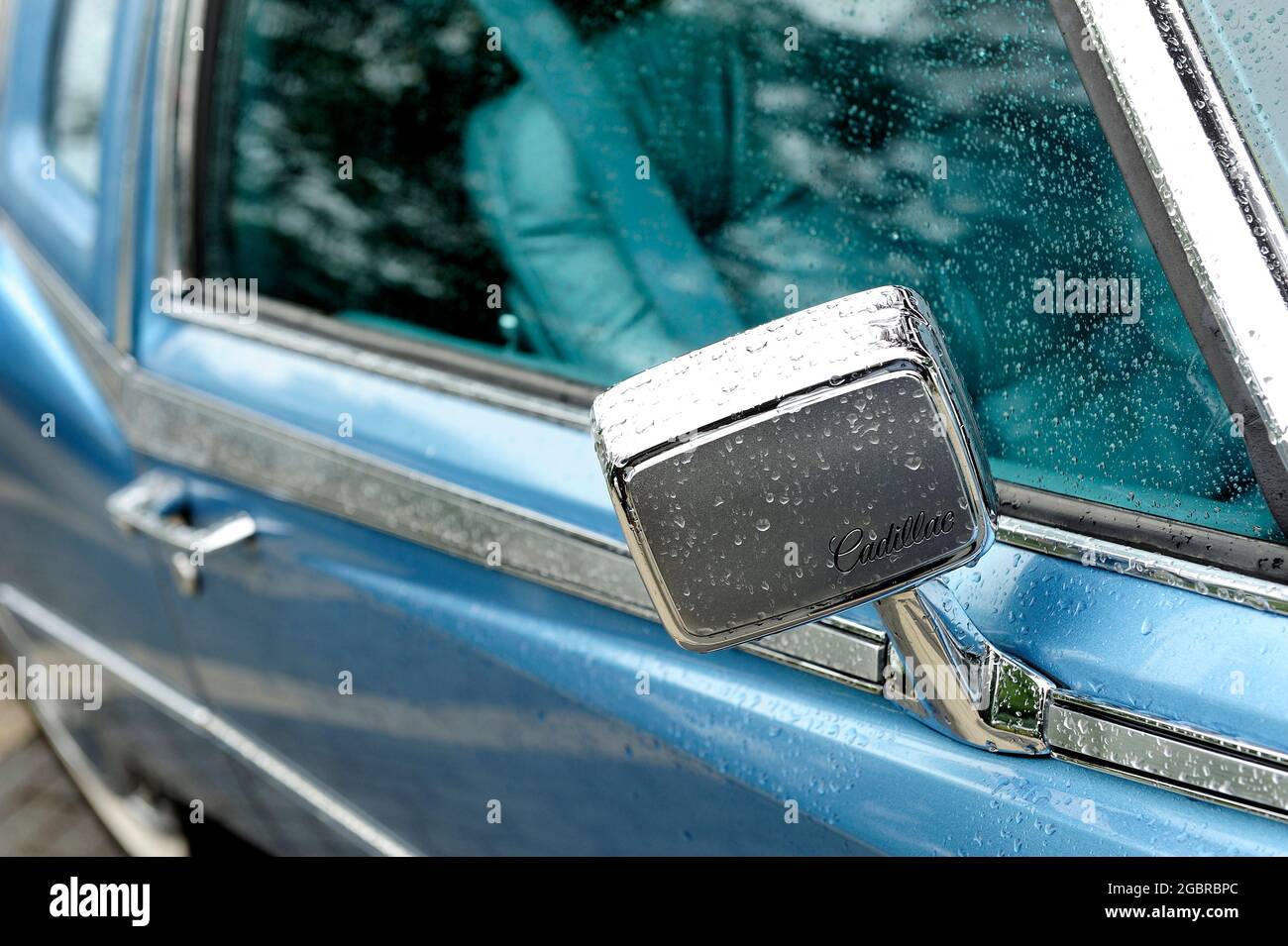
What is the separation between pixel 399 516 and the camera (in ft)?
5.00

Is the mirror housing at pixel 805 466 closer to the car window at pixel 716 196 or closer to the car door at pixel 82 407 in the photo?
the car window at pixel 716 196

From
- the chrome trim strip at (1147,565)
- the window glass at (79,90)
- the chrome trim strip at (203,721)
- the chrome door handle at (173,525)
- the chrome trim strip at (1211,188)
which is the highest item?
the window glass at (79,90)

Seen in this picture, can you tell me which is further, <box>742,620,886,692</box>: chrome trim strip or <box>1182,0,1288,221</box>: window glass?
<box>742,620,886,692</box>: chrome trim strip

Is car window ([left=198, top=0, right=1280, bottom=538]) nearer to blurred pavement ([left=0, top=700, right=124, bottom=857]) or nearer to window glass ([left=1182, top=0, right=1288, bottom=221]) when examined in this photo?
window glass ([left=1182, top=0, right=1288, bottom=221])

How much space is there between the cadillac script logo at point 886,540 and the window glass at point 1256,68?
0.36 meters

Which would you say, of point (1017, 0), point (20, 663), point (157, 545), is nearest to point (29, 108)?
point (157, 545)

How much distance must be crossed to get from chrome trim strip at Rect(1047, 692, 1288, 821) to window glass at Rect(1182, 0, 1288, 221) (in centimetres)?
40

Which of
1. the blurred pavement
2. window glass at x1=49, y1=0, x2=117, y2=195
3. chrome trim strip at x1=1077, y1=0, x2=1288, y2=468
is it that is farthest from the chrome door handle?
chrome trim strip at x1=1077, y1=0, x2=1288, y2=468

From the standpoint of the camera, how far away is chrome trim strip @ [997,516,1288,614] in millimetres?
944

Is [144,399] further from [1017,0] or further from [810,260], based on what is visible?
[1017,0]

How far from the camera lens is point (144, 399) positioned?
1897 millimetres

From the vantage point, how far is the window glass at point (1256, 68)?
3.01 ft

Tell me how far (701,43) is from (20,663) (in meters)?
2.36

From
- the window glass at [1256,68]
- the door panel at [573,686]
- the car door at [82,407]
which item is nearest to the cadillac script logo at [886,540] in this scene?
the door panel at [573,686]
